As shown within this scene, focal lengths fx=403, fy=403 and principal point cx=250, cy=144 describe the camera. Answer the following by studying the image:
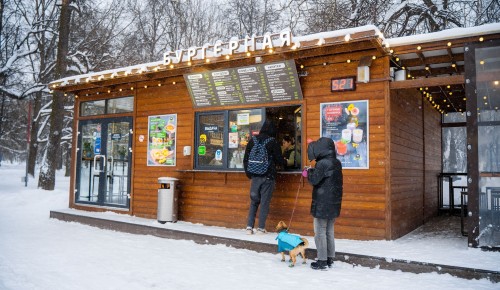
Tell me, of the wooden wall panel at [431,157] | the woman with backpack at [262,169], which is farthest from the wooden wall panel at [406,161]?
the woman with backpack at [262,169]

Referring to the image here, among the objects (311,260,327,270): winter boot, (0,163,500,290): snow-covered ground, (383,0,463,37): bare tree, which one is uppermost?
(383,0,463,37): bare tree

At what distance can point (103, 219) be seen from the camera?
28.0 ft

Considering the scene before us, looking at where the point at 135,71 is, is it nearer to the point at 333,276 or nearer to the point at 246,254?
the point at 246,254

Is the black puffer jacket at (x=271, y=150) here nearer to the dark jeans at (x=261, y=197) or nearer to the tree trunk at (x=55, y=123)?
the dark jeans at (x=261, y=197)

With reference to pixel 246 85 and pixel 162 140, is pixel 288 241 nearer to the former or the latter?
pixel 246 85

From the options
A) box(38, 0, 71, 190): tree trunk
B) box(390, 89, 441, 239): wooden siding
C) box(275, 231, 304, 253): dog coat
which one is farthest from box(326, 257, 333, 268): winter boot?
box(38, 0, 71, 190): tree trunk

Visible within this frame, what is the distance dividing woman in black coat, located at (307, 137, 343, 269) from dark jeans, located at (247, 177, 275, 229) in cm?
165

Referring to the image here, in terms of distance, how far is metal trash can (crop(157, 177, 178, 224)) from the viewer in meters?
8.10

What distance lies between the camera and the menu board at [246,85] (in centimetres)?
710

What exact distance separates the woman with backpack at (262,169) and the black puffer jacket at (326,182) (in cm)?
159

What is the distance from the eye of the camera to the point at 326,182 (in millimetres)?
5152

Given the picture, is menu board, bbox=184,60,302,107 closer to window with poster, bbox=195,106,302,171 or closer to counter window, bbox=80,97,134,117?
window with poster, bbox=195,106,302,171

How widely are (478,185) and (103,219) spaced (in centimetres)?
700

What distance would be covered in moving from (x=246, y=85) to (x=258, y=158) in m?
1.56
